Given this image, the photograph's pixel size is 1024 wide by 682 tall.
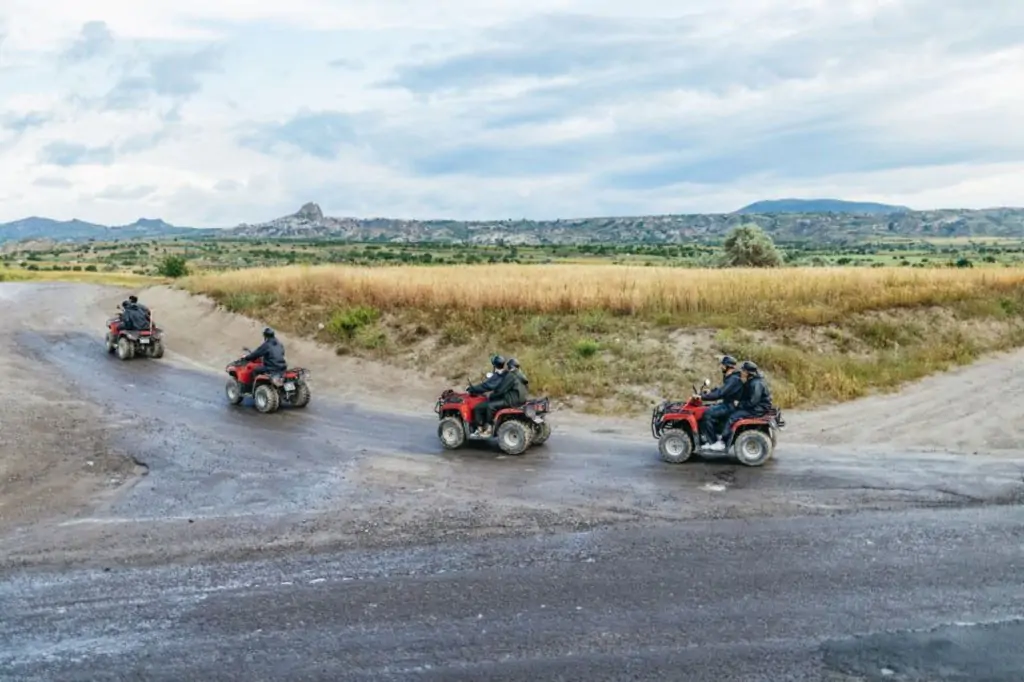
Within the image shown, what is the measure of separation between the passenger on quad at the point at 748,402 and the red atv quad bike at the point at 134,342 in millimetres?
18141

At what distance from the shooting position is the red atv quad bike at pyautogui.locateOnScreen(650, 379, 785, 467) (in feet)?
48.1

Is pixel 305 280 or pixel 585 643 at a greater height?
pixel 305 280

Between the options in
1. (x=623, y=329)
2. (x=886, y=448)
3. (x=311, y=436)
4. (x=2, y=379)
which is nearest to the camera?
(x=886, y=448)

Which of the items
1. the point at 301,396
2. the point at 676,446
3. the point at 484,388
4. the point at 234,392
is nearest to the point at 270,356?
the point at 301,396

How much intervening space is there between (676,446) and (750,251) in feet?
141

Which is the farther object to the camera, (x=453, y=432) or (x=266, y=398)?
(x=266, y=398)

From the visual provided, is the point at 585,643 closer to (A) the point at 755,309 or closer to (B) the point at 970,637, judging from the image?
(B) the point at 970,637

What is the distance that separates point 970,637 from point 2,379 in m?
21.9

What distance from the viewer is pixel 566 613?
339 inches

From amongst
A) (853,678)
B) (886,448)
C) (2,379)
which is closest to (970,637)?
(853,678)

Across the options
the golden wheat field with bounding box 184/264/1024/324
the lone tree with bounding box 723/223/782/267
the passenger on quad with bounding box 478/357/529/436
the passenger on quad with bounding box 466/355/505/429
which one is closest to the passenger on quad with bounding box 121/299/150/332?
the golden wheat field with bounding box 184/264/1024/324

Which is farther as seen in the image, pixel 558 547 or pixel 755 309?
pixel 755 309

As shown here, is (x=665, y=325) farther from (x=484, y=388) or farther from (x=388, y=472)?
(x=388, y=472)

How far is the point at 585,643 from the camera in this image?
26.0 ft
